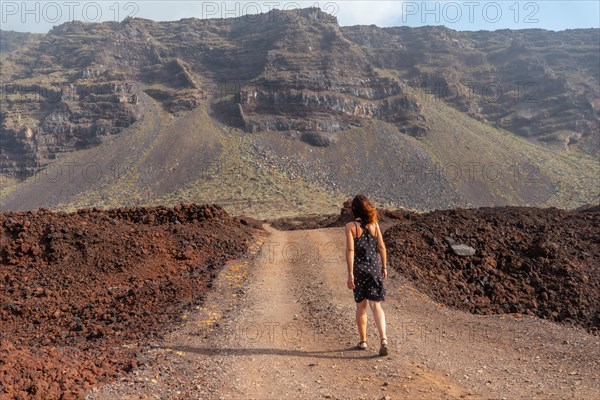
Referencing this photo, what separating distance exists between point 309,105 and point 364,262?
3334 inches

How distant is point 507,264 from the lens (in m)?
13.8

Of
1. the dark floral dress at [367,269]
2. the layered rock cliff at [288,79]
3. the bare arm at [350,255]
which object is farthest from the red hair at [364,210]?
the layered rock cliff at [288,79]

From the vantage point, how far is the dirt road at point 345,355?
6.08 meters

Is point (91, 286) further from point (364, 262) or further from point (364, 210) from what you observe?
point (364, 210)

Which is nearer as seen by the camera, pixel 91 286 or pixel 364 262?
pixel 364 262

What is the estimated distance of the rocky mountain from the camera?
75.4 metres

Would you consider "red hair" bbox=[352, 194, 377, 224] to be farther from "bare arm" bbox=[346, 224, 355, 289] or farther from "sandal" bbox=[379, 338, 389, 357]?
"sandal" bbox=[379, 338, 389, 357]

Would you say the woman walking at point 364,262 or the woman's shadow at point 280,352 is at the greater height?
the woman walking at point 364,262

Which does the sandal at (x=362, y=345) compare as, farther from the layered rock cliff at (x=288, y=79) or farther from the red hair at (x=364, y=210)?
the layered rock cliff at (x=288, y=79)

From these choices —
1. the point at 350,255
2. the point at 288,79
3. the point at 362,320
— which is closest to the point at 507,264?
the point at 362,320

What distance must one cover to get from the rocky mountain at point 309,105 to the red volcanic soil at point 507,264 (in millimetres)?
46365

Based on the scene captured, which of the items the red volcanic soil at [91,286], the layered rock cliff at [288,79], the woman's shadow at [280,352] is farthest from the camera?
the layered rock cliff at [288,79]

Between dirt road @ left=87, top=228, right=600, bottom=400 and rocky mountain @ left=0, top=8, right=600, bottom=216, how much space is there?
170ft

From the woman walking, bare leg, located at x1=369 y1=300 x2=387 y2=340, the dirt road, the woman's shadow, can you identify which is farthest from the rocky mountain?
bare leg, located at x1=369 y1=300 x2=387 y2=340
